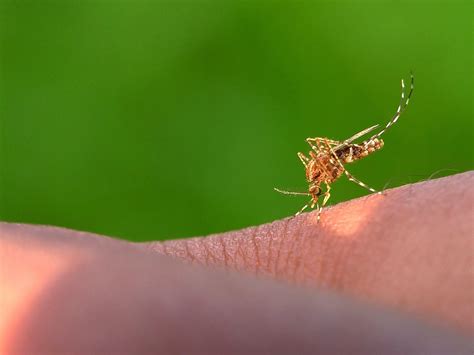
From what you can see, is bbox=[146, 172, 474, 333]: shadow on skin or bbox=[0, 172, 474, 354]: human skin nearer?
bbox=[0, 172, 474, 354]: human skin

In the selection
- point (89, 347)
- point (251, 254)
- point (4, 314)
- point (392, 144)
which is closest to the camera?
point (89, 347)

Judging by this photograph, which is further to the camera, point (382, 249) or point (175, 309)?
point (382, 249)

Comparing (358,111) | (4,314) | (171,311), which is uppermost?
(358,111)

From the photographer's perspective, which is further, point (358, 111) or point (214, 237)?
point (358, 111)

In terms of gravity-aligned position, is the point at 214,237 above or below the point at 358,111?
below

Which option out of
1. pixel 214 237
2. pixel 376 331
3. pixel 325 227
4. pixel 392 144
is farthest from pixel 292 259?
pixel 392 144

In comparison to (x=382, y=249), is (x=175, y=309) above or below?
above

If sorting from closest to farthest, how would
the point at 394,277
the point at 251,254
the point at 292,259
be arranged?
the point at 394,277
the point at 292,259
the point at 251,254

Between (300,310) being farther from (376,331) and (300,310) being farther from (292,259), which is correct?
(292,259)

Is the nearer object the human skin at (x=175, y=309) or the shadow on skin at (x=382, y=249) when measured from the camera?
the human skin at (x=175, y=309)
